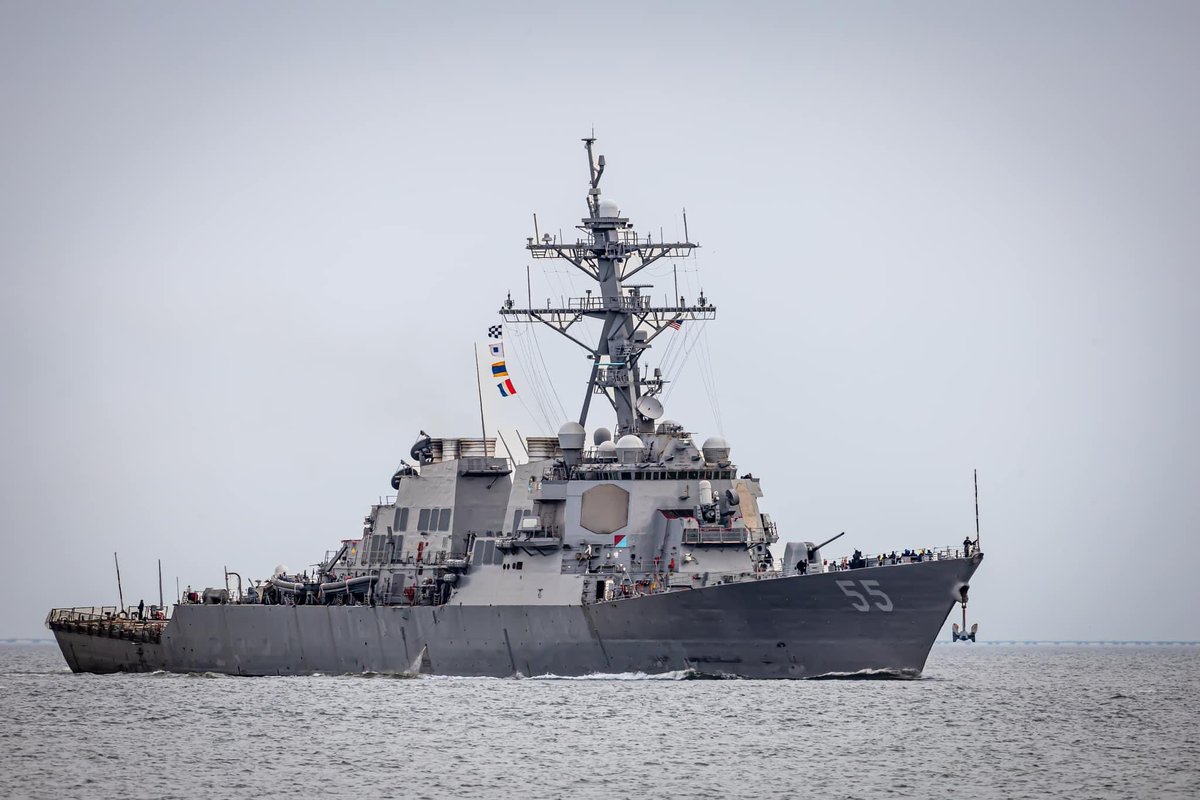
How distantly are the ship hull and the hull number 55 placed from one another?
20mm

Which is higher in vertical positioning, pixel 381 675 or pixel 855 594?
pixel 855 594

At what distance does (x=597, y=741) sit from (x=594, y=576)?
9.27 metres

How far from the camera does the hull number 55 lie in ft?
114

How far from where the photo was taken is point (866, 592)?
114 ft

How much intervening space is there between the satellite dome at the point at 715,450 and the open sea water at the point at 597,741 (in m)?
5.25

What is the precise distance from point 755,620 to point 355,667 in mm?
12143

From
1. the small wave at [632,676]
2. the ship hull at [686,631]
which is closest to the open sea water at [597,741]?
the small wave at [632,676]

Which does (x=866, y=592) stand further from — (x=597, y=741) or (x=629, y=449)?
(x=597, y=741)

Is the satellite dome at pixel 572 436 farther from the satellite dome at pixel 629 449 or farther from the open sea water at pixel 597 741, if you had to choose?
the open sea water at pixel 597 741

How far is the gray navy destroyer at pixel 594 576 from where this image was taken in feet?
116

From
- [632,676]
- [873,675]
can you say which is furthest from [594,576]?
[873,675]

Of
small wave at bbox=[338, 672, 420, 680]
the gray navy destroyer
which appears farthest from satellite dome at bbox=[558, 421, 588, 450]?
small wave at bbox=[338, 672, 420, 680]

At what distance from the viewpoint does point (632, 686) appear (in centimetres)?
3641

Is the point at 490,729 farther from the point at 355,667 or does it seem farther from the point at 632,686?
the point at 355,667
